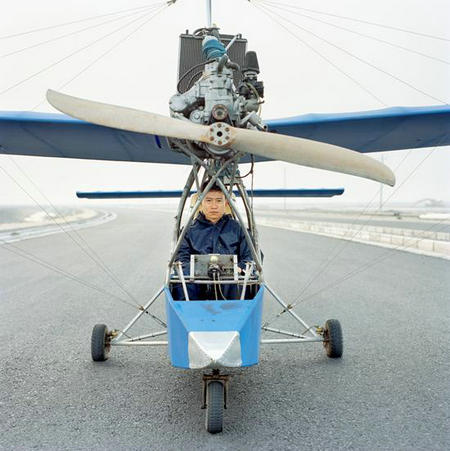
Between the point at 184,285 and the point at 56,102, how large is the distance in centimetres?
170

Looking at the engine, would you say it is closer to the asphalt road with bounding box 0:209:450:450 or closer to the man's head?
the man's head

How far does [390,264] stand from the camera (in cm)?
1091

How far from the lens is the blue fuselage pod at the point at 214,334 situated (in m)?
2.53

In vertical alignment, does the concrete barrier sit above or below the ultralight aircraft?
below

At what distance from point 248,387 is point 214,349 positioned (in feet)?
3.73

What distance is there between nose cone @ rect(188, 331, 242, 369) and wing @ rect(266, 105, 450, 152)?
2924mm

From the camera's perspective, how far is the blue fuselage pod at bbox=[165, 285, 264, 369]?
2.53m

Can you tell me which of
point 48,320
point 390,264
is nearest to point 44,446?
point 48,320

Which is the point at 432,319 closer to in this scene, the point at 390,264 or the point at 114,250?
the point at 390,264

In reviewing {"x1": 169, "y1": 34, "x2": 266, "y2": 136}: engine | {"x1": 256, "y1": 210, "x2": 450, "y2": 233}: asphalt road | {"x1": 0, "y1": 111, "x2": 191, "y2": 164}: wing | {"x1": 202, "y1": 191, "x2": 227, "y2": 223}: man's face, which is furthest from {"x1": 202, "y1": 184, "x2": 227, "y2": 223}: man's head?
{"x1": 256, "y1": 210, "x2": 450, "y2": 233}: asphalt road

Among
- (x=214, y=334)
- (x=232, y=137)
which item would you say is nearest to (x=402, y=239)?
(x=232, y=137)

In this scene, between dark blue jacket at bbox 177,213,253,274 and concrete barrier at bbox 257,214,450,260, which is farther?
concrete barrier at bbox 257,214,450,260

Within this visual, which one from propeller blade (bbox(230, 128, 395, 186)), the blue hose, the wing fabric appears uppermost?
the blue hose

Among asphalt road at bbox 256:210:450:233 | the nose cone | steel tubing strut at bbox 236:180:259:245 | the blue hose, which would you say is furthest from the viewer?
asphalt road at bbox 256:210:450:233
